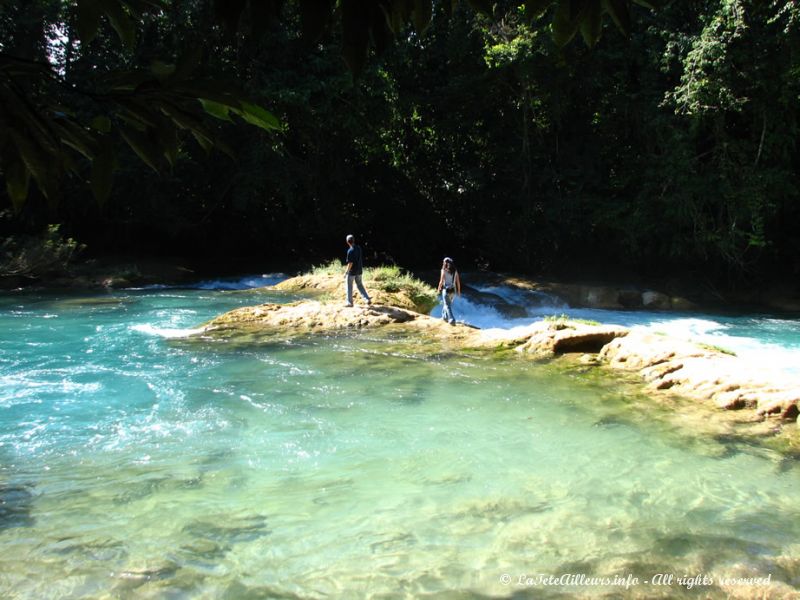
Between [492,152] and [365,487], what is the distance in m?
20.9

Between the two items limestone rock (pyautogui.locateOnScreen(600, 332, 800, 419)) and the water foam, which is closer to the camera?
limestone rock (pyautogui.locateOnScreen(600, 332, 800, 419))

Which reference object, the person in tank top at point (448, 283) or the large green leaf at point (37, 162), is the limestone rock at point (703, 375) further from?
the large green leaf at point (37, 162)

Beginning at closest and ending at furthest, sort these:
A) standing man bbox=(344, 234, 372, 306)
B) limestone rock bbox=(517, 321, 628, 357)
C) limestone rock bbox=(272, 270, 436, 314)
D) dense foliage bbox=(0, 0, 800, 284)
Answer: limestone rock bbox=(517, 321, 628, 357), standing man bbox=(344, 234, 372, 306), limestone rock bbox=(272, 270, 436, 314), dense foliage bbox=(0, 0, 800, 284)

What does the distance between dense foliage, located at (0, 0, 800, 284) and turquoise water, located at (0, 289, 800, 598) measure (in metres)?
12.2

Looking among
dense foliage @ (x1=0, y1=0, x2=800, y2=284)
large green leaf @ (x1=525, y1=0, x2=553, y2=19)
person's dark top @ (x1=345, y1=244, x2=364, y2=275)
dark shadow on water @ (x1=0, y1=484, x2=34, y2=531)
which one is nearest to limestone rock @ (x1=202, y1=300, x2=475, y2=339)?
person's dark top @ (x1=345, y1=244, x2=364, y2=275)

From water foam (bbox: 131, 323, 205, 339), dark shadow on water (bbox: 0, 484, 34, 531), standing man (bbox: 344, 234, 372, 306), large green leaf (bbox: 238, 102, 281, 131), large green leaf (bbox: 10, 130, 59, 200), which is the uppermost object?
large green leaf (bbox: 238, 102, 281, 131)

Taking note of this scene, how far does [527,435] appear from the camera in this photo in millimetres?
6691

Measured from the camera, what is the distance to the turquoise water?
3.97 metres

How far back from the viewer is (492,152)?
80.7ft

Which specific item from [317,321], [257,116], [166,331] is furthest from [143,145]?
[166,331]

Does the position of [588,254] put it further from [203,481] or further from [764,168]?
[203,481]

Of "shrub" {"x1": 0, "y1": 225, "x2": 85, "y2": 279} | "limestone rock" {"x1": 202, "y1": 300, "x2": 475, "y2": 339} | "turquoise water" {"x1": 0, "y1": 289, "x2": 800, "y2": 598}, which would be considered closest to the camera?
"turquoise water" {"x1": 0, "y1": 289, "x2": 800, "y2": 598}

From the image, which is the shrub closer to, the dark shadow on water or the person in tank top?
the person in tank top

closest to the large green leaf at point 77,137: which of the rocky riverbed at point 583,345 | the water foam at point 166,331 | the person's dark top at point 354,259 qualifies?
the rocky riverbed at point 583,345
